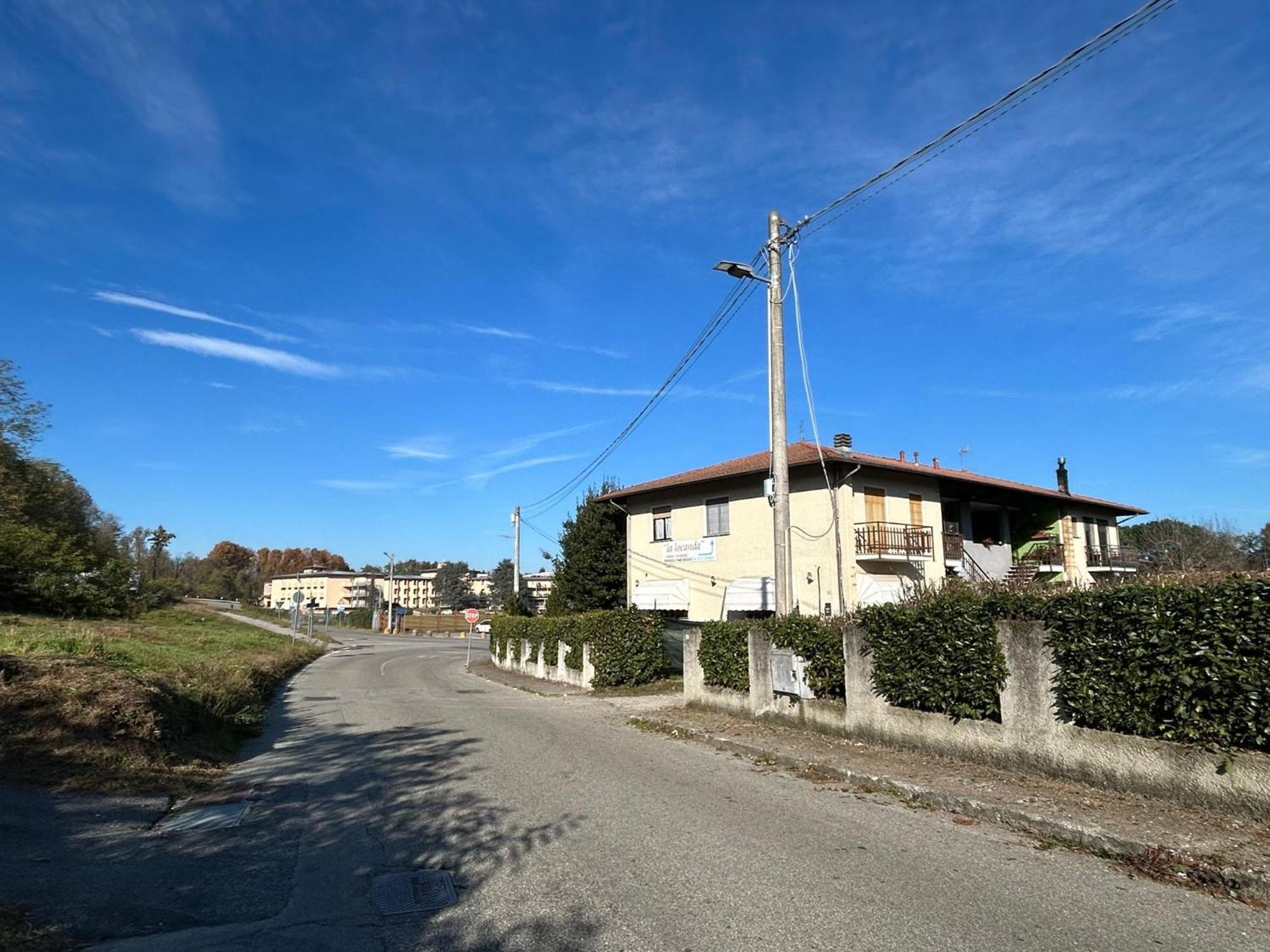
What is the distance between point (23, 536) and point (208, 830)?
31.8 m

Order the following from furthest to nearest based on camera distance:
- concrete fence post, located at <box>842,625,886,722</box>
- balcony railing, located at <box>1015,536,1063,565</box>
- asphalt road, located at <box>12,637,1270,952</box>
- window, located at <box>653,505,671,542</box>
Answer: balcony railing, located at <box>1015,536,1063,565</box>, window, located at <box>653,505,671,542</box>, concrete fence post, located at <box>842,625,886,722</box>, asphalt road, located at <box>12,637,1270,952</box>

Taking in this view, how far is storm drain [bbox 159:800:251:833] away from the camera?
6.58m

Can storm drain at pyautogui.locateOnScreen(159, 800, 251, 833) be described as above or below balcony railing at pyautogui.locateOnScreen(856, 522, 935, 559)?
below

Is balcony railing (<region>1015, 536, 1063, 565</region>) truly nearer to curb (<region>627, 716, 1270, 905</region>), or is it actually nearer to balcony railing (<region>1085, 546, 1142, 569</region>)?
balcony railing (<region>1085, 546, 1142, 569</region>)

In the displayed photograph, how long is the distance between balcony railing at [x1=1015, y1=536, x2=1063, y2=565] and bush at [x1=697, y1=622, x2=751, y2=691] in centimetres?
2273

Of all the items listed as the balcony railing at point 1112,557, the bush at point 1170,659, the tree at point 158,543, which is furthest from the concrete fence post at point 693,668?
the tree at point 158,543

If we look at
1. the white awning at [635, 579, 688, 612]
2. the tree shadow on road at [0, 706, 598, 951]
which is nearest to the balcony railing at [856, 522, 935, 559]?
the white awning at [635, 579, 688, 612]

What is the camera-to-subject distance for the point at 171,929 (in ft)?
14.1

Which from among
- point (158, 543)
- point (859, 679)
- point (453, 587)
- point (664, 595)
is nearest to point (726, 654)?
point (859, 679)

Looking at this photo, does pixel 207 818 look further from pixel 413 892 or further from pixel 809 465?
pixel 809 465

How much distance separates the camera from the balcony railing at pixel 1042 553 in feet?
107

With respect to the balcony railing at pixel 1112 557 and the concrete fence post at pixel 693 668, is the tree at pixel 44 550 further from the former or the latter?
the balcony railing at pixel 1112 557

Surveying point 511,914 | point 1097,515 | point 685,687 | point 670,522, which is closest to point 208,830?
point 511,914

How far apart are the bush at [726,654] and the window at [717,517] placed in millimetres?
14121
